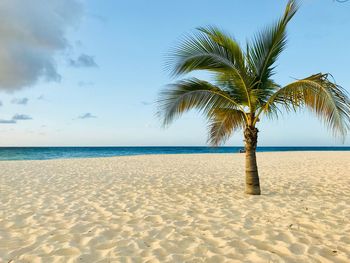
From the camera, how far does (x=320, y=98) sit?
6000 mm

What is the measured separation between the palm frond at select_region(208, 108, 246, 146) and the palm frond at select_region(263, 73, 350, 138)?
965mm

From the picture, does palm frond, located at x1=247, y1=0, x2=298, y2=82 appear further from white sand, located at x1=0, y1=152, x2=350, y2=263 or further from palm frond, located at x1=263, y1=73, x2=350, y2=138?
white sand, located at x1=0, y1=152, x2=350, y2=263

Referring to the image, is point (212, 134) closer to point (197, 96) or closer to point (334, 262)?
point (197, 96)

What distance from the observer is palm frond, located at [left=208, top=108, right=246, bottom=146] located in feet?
25.5

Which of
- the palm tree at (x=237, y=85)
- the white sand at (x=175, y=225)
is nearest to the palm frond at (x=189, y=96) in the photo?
the palm tree at (x=237, y=85)

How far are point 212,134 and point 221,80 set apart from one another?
1747 millimetres

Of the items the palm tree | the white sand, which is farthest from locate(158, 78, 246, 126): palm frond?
the white sand

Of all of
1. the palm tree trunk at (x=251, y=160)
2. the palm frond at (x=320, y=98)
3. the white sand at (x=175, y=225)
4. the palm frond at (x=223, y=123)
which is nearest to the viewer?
the white sand at (x=175, y=225)

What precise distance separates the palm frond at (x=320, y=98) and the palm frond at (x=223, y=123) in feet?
3.17

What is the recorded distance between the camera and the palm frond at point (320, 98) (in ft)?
18.1

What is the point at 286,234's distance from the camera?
4.22 metres

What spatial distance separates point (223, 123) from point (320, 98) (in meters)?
2.85

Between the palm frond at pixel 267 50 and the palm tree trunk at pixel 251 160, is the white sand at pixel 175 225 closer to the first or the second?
the palm tree trunk at pixel 251 160

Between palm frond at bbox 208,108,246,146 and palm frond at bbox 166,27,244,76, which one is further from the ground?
palm frond at bbox 166,27,244,76
